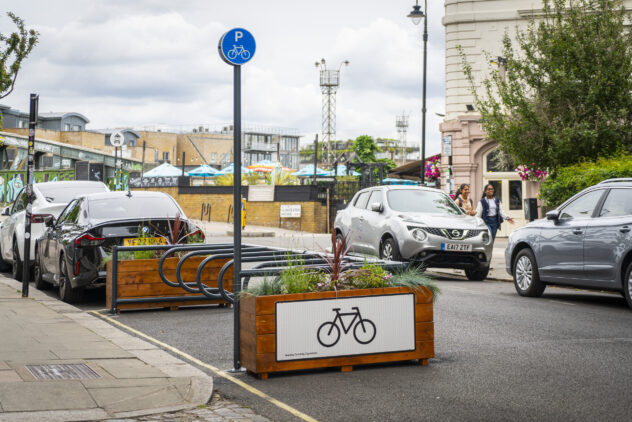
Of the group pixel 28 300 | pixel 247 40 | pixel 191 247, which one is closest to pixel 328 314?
pixel 247 40

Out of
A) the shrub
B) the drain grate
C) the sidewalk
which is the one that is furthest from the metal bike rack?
the shrub

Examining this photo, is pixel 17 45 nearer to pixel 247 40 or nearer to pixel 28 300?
pixel 28 300

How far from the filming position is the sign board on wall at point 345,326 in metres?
6.64

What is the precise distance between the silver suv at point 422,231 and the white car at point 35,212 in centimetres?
550

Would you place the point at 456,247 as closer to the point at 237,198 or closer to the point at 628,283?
the point at 628,283

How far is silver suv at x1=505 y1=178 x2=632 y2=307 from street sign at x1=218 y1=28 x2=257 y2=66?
609 cm

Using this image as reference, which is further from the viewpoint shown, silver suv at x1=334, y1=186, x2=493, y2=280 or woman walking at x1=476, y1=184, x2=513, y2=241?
woman walking at x1=476, y1=184, x2=513, y2=241

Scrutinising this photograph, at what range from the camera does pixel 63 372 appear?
657cm

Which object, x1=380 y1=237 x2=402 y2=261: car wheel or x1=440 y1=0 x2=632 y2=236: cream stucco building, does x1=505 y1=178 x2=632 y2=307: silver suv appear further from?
x1=440 y1=0 x2=632 y2=236: cream stucco building

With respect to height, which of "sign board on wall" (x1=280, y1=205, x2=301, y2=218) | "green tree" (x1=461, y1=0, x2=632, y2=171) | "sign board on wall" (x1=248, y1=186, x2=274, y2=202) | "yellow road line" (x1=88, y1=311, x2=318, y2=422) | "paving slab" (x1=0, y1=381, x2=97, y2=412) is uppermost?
"green tree" (x1=461, y1=0, x2=632, y2=171)

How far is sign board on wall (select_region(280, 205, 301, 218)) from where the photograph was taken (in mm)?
43219

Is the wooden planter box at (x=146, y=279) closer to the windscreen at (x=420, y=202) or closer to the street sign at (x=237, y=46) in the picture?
the street sign at (x=237, y=46)

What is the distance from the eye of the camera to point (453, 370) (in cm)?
694

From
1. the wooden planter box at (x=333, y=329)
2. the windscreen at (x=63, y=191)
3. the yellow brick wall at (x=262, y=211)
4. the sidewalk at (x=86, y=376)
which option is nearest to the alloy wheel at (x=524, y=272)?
the wooden planter box at (x=333, y=329)
